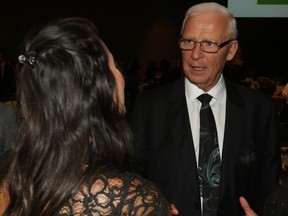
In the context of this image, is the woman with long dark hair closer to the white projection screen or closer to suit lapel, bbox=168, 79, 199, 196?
suit lapel, bbox=168, 79, 199, 196

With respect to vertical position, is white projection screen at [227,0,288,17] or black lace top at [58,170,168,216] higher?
white projection screen at [227,0,288,17]

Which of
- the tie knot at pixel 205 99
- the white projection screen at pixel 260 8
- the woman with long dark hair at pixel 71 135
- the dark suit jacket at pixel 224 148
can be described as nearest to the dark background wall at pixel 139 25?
the white projection screen at pixel 260 8

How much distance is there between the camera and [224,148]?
2027 mm

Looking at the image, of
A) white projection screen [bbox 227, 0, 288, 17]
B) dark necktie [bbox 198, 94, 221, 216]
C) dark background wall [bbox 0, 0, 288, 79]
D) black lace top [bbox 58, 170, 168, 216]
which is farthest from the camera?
dark background wall [bbox 0, 0, 288, 79]

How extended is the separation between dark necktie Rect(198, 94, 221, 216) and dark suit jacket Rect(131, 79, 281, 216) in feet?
0.09

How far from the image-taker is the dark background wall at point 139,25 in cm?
1308

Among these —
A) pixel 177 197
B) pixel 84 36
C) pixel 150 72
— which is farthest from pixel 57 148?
pixel 150 72

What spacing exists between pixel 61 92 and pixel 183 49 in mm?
1109

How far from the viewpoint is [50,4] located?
1345 cm

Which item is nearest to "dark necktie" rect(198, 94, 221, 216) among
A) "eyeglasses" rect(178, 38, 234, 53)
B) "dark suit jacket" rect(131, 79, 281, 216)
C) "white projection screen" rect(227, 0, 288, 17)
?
"dark suit jacket" rect(131, 79, 281, 216)

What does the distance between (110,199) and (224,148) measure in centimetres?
105

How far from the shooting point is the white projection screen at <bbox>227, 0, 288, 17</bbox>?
3.64m

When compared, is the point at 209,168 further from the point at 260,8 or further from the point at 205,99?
the point at 260,8

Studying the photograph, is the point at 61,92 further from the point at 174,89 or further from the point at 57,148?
the point at 174,89
